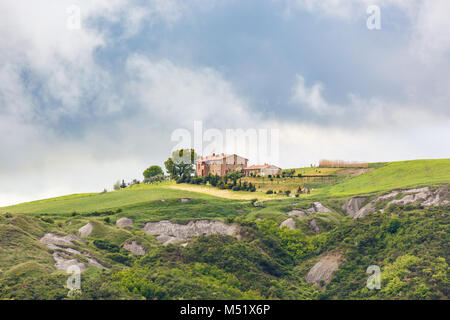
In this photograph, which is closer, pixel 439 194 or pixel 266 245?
pixel 266 245

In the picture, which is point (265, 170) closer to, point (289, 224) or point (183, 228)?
point (183, 228)

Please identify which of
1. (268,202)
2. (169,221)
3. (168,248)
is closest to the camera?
(168,248)

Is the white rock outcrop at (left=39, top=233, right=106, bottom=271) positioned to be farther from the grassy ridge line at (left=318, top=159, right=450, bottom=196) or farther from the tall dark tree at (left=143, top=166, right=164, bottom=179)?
the tall dark tree at (left=143, top=166, right=164, bottom=179)

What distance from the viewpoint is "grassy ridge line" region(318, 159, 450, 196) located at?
347 feet

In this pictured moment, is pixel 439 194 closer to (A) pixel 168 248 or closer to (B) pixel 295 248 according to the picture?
(B) pixel 295 248

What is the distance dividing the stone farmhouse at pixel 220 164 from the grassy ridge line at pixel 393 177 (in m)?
37.0

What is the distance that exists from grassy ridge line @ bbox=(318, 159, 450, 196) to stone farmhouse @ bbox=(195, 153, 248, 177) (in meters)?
37.0

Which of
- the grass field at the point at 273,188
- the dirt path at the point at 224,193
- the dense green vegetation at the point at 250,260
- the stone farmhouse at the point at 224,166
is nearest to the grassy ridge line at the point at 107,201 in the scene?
the grass field at the point at 273,188

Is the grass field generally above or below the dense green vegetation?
above

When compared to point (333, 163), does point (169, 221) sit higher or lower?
lower

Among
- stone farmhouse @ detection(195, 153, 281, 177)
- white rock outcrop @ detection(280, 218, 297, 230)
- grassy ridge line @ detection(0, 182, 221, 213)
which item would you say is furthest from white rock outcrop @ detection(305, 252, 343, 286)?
stone farmhouse @ detection(195, 153, 281, 177)

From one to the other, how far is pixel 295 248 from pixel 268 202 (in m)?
35.6
